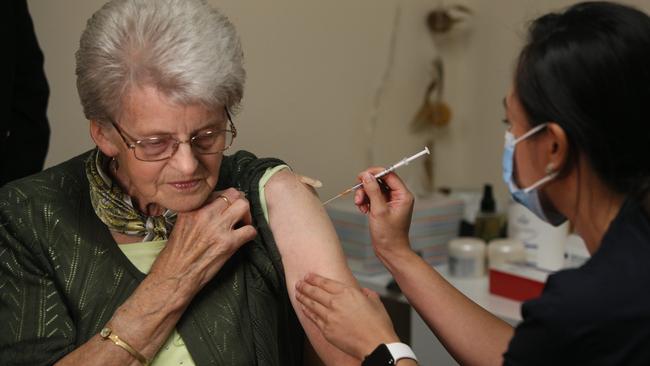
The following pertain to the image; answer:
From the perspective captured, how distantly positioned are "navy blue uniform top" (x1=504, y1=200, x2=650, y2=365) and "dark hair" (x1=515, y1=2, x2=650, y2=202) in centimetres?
8

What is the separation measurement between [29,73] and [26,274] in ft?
2.60

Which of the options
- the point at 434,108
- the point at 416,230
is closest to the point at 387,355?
the point at 416,230

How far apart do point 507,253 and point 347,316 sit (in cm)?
104

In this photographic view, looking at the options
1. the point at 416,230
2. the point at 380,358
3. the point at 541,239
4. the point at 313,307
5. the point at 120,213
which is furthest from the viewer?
the point at 416,230

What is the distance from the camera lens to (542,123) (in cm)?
117

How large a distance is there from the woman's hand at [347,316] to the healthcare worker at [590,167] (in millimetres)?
42

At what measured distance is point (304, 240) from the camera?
4.95 feet

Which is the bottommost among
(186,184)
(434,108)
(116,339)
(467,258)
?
(467,258)

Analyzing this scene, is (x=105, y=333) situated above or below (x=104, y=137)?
below

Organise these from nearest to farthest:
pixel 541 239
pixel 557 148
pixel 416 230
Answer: pixel 557 148 → pixel 541 239 → pixel 416 230

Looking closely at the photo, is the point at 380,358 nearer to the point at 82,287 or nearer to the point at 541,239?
the point at 82,287

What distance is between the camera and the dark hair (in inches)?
43.1

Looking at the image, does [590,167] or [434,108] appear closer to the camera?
[590,167]

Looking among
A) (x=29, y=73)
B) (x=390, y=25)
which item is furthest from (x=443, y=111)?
(x=29, y=73)
